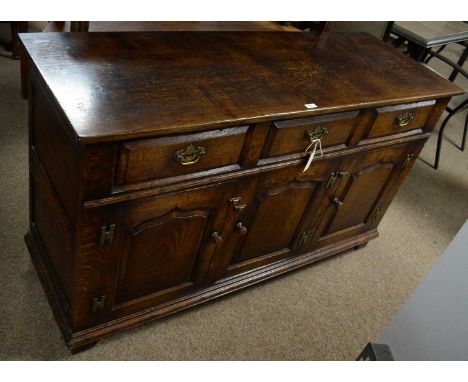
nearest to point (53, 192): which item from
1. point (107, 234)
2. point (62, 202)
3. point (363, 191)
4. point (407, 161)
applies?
point (62, 202)

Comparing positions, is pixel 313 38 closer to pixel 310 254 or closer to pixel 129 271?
pixel 310 254

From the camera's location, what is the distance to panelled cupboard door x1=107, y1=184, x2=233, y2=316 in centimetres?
90

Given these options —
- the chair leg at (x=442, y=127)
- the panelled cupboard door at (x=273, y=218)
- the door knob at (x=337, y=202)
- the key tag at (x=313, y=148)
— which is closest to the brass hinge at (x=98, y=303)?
the panelled cupboard door at (x=273, y=218)

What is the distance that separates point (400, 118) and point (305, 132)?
1.05 feet

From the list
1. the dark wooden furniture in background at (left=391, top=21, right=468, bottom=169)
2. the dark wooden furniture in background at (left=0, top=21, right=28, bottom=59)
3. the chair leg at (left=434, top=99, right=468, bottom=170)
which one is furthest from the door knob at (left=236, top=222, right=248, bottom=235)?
the dark wooden furniture in background at (left=0, top=21, right=28, bottom=59)

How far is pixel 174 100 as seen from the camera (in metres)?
0.84

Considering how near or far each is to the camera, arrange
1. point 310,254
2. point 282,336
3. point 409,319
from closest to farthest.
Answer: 1. point 409,319
2. point 282,336
3. point 310,254

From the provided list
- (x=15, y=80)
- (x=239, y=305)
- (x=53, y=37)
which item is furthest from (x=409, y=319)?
(x=15, y=80)

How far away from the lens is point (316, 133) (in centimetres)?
101

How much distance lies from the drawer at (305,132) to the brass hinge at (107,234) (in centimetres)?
33

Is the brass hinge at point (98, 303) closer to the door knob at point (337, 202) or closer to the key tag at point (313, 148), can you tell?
the key tag at point (313, 148)

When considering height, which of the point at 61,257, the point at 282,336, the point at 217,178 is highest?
the point at 217,178

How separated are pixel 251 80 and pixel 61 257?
1.79 feet

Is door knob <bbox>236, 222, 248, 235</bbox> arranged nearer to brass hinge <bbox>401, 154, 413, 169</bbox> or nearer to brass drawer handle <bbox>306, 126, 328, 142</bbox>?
brass drawer handle <bbox>306, 126, 328, 142</bbox>
